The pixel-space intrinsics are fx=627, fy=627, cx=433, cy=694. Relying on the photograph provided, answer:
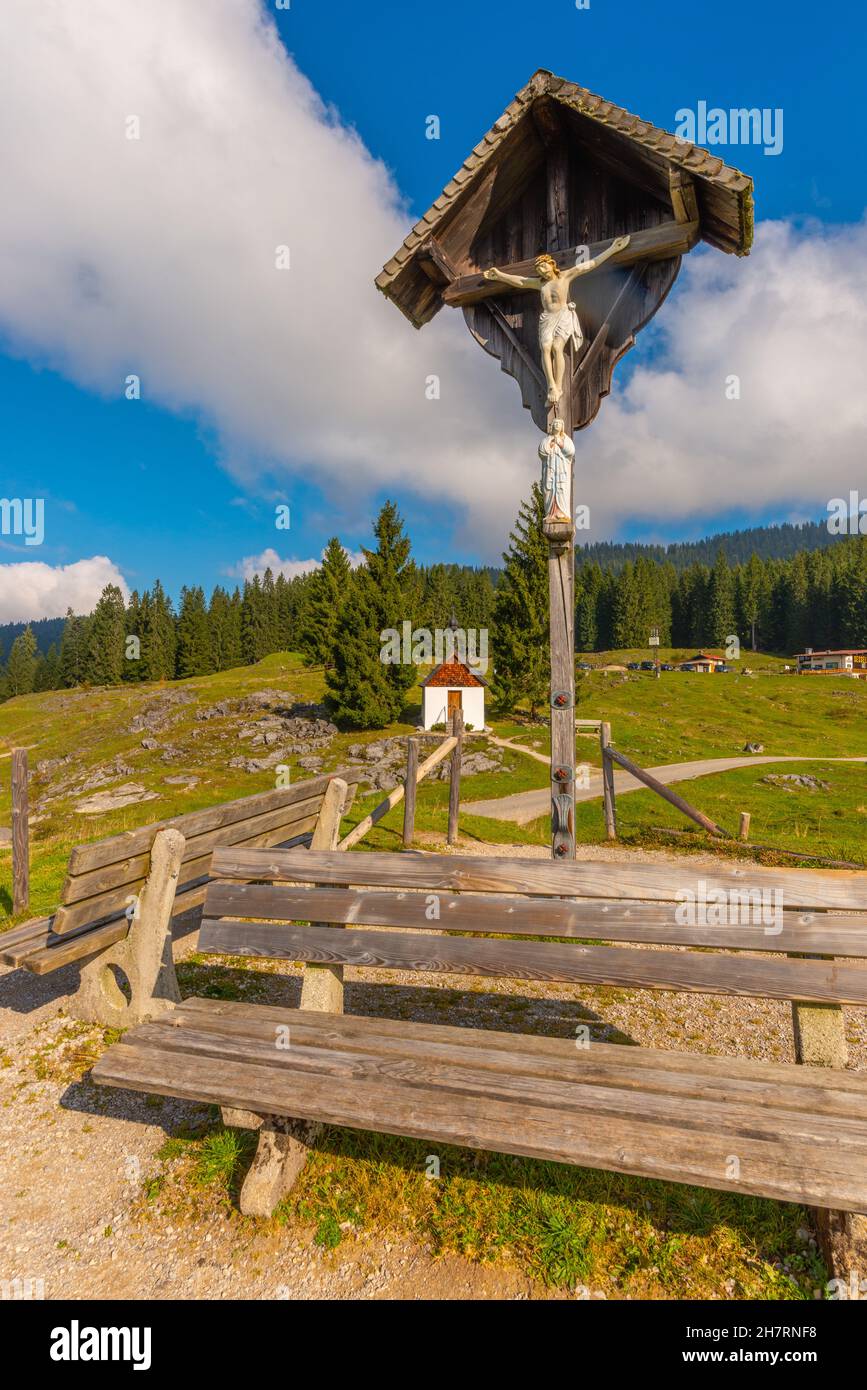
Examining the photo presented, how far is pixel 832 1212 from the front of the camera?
9.10 feet

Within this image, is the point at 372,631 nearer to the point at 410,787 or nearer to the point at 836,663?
the point at 410,787

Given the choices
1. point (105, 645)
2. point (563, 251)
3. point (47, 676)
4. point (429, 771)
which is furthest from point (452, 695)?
point (47, 676)

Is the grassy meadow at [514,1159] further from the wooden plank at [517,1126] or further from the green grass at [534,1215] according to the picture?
the wooden plank at [517,1126]

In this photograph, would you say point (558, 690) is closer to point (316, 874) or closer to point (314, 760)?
point (316, 874)

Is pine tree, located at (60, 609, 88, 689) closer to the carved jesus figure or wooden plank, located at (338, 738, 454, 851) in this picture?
wooden plank, located at (338, 738, 454, 851)

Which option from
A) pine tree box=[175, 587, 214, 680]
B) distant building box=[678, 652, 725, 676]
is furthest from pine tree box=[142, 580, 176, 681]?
distant building box=[678, 652, 725, 676]

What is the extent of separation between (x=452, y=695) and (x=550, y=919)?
111ft

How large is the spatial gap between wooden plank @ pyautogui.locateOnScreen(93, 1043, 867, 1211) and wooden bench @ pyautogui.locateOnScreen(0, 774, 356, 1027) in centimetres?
157

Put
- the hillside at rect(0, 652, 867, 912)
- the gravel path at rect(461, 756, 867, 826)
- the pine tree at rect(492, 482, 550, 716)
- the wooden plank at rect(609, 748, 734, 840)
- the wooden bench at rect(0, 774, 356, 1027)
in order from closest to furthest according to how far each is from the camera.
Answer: the wooden bench at rect(0, 774, 356, 1027), the wooden plank at rect(609, 748, 734, 840), the hillside at rect(0, 652, 867, 912), the gravel path at rect(461, 756, 867, 826), the pine tree at rect(492, 482, 550, 716)

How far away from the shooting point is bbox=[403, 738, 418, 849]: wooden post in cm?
1177

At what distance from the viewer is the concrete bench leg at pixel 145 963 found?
15.7 feet
